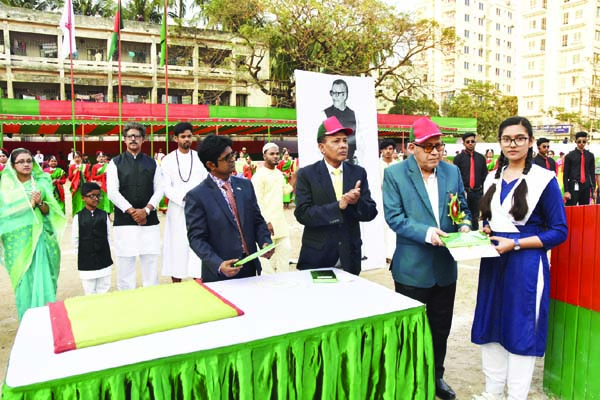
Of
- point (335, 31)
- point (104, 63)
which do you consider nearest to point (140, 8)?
point (104, 63)

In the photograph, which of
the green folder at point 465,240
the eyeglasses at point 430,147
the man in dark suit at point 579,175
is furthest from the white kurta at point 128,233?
the man in dark suit at point 579,175

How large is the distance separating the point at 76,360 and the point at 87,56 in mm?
33344

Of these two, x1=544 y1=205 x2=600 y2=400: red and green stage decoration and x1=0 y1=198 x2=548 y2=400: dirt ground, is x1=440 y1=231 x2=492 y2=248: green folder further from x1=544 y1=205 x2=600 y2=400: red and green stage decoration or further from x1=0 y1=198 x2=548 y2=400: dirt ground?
x1=0 y1=198 x2=548 y2=400: dirt ground

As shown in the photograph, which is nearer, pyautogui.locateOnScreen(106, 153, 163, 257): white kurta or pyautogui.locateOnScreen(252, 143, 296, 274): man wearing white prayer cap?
pyautogui.locateOnScreen(106, 153, 163, 257): white kurta

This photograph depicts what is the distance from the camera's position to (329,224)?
2678 millimetres

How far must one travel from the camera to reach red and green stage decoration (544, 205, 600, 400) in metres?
2.44

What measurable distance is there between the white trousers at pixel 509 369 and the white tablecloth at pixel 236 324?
0.80 m

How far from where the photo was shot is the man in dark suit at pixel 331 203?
107 inches

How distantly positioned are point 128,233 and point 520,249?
10.2 feet

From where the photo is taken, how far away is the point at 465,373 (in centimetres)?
301

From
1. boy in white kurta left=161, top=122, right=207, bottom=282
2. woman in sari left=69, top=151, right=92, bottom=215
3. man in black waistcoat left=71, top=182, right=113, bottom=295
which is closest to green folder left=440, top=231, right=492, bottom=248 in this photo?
boy in white kurta left=161, top=122, right=207, bottom=282

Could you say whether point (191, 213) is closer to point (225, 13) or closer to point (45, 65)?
point (225, 13)

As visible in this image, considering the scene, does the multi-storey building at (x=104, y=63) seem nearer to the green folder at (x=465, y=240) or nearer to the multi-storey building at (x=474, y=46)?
the green folder at (x=465, y=240)

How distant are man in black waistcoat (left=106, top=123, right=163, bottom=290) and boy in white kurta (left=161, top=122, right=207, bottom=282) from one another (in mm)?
217
